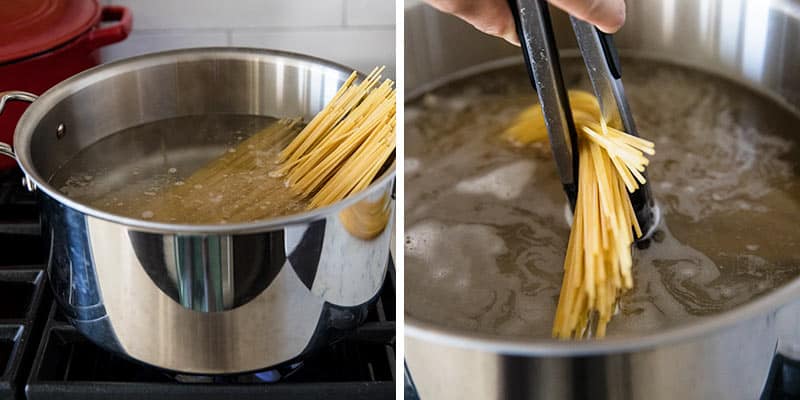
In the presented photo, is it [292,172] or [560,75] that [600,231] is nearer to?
[560,75]

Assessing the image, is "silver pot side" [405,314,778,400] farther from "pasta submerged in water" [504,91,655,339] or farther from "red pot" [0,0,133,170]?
"red pot" [0,0,133,170]

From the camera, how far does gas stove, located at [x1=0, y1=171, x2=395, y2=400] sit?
0.58 metres

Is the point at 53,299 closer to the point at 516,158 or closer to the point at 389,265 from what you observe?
the point at 389,265

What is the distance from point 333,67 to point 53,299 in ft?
0.90

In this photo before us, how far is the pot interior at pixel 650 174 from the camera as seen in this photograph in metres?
0.61

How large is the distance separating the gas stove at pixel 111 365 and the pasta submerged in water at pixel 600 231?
5.1 inches

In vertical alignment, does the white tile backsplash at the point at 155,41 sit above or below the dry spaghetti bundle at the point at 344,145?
above

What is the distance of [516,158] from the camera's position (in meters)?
0.79

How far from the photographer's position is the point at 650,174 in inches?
30.2

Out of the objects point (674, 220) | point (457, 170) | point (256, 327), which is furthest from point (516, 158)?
point (256, 327)

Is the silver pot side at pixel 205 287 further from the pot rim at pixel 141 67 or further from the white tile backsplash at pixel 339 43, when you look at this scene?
the white tile backsplash at pixel 339 43

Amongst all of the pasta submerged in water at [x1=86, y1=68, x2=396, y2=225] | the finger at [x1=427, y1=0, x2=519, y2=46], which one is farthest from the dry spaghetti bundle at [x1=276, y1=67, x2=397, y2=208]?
the finger at [x1=427, y1=0, x2=519, y2=46]

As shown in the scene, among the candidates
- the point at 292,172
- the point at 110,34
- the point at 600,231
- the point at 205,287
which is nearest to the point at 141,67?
the point at 110,34

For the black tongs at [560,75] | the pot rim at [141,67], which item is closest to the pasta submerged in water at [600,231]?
the black tongs at [560,75]
